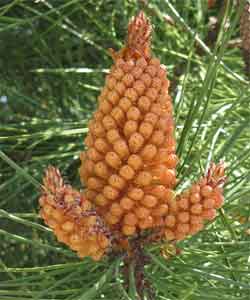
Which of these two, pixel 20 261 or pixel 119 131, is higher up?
pixel 119 131

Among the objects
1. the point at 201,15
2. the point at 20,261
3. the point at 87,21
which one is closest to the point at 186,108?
the point at 201,15

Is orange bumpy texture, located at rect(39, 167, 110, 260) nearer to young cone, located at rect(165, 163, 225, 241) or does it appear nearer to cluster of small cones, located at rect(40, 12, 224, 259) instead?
cluster of small cones, located at rect(40, 12, 224, 259)

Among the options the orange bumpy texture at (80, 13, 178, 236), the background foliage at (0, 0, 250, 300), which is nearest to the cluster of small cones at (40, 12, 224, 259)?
the orange bumpy texture at (80, 13, 178, 236)

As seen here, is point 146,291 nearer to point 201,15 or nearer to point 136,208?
point 136,208

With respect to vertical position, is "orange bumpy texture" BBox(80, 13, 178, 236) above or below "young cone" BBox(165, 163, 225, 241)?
above

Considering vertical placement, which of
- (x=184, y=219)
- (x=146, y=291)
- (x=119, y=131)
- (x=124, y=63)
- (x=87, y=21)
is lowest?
(x=146, y=291)

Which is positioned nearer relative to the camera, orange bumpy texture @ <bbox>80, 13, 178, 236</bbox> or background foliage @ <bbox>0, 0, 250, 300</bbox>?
orange bumpy texture @ <bbox>80, 13, 178, 236</bbox>

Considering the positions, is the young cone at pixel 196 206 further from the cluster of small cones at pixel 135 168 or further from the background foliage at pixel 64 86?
the background foliage at pixel 64 86

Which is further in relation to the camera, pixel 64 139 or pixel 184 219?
pixel 64 139
